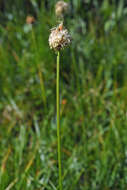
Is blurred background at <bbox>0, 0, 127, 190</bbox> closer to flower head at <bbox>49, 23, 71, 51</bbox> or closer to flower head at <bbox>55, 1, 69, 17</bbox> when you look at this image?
flower head at <bbox>55, 1, 69, 17</bbox>

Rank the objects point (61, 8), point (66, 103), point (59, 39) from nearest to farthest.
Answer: point (59, 39) → point (61, 8) → point (66, 103)

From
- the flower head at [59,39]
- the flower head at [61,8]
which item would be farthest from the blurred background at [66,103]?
the flower head at [59,39]

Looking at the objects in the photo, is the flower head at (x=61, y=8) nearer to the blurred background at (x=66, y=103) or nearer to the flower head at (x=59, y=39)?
the blurred background at (x=66, y=103)

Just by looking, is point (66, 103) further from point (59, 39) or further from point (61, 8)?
point (59, 39)

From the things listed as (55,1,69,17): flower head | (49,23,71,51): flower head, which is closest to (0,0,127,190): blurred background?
(55,1,69,17): flower head

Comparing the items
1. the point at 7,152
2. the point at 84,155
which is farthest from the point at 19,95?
the point at 84,155

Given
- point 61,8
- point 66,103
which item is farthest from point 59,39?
point 66,103
